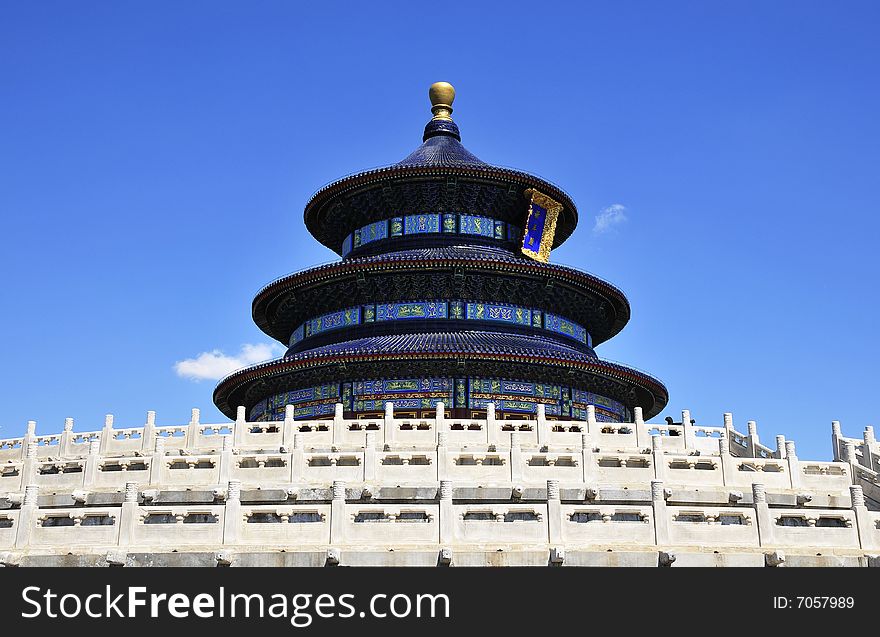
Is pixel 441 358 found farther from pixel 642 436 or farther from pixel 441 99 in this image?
pixel 441 99

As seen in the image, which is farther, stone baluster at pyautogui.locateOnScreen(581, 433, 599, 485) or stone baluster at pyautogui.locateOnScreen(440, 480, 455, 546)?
stone baluster at pyautogui.locateOnScreen(581, 433, 599, 485)

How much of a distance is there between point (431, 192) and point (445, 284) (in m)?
5.19

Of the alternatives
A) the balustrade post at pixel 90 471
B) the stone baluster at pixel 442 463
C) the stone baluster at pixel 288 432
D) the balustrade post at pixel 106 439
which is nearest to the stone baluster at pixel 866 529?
the stone baluster at pixel 442 463

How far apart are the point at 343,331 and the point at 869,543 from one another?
25.8 meters

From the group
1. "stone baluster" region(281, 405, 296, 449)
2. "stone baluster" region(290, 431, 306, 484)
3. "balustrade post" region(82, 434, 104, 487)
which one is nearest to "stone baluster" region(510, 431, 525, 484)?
"stone baluster" region(290, 431, 306, 484)

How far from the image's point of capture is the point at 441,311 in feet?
125

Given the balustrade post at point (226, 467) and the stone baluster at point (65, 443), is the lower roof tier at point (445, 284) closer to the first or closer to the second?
the stone baluster at point (65, 443)

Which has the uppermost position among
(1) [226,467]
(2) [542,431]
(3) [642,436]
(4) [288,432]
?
(4) [288,432]

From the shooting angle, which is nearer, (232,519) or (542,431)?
(232,519)

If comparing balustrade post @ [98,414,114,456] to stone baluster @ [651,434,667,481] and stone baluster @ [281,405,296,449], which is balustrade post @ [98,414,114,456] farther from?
stone baluster @ [651,434,667,481]

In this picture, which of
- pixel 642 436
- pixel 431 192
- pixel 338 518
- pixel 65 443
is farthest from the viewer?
pixel 431 192

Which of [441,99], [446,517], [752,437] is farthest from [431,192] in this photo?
[446,517]

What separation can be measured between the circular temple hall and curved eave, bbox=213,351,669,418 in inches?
2.3

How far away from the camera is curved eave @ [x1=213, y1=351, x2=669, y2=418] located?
1324 inches
